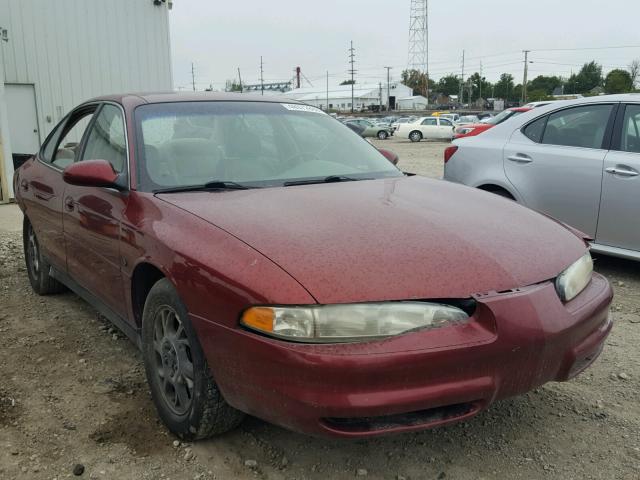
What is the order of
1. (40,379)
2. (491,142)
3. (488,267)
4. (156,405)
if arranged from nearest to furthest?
1. (488,267)
2. (156,405)
3. (40,379)
4. (491,142)

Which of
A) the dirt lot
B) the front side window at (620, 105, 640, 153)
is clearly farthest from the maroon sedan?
the front side window at (620, 105, 640, 153)

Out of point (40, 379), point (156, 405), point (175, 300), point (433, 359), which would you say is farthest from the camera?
point (40, 379)

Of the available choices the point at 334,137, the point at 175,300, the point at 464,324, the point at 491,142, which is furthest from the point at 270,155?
the point at 491,142

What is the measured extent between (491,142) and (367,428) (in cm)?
415

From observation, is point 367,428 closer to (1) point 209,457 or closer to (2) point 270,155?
(1) point 209,457

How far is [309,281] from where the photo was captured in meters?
2.06

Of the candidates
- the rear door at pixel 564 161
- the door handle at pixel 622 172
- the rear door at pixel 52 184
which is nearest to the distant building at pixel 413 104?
the rear door at pixel 564 161

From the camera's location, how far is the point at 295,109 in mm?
3814

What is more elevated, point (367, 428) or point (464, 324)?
point (464, 324)

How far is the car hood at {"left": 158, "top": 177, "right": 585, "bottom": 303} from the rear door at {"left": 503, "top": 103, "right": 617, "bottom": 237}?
7.41 feet

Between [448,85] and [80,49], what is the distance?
124 meters

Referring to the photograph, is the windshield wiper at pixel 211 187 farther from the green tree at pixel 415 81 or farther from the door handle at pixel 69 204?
the green tree at pixel 415 81

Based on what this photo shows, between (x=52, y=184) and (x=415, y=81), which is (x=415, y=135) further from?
(x=415, y=81)

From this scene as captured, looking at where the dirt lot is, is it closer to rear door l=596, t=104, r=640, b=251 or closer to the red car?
Answer: rear door l=596, t=104, r=640, b=251
